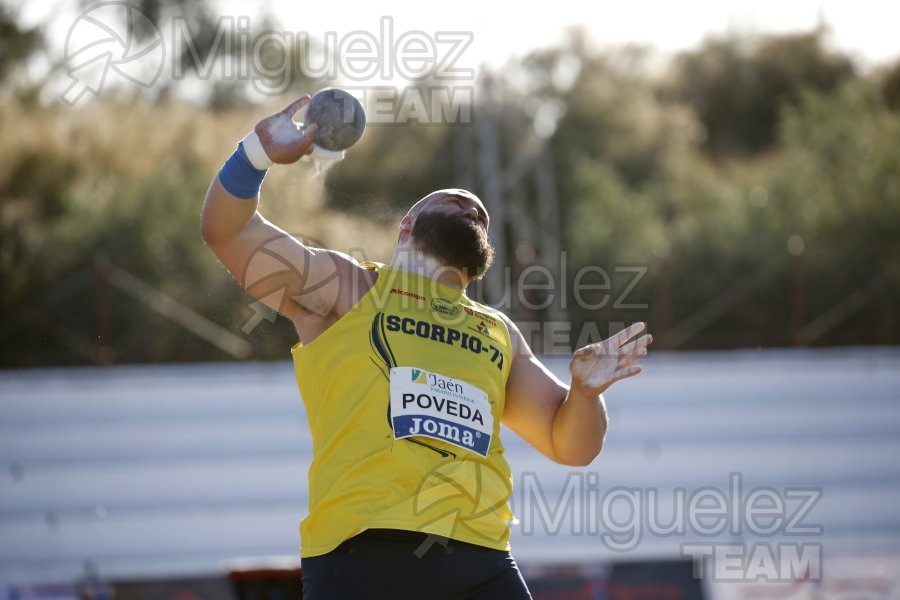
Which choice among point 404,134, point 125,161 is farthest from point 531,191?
point 125,161

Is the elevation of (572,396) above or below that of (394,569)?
above

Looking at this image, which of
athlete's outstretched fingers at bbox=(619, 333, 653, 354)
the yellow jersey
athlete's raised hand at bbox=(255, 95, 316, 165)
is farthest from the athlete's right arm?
athlete's outstretched fingers at bbox=(619, 333, 653, 354)

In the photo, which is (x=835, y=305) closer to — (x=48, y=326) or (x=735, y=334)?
(x=735, y=334)

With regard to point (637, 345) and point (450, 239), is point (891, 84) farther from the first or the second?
point (450, 239)

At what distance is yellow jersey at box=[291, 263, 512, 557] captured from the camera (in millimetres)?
2375

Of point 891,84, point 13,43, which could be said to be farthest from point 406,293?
point 891,84

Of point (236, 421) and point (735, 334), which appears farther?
point (735, 334)

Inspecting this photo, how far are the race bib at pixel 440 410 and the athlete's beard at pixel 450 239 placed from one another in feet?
1.24

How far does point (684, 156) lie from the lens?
17.7 m

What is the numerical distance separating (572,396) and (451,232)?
1.82 ft

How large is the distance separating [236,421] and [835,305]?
7.04 metres

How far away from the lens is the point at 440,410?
2471 mm

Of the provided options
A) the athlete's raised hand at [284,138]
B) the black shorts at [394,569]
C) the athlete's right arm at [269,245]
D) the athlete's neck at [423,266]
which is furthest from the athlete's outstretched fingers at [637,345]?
the athlete's raised hand at [284,138]

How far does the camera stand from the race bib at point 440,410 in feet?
7.98
